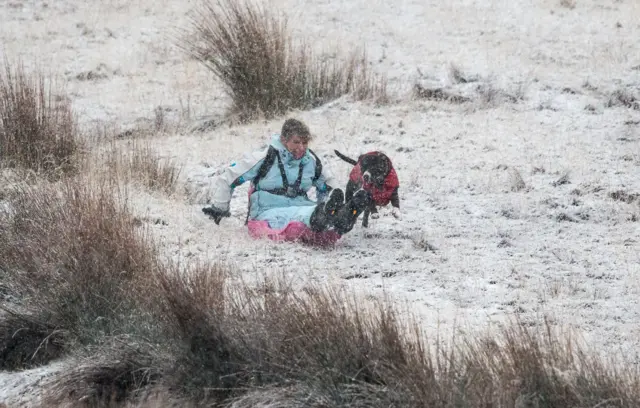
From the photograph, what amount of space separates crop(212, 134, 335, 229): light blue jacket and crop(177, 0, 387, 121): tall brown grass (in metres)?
3.27

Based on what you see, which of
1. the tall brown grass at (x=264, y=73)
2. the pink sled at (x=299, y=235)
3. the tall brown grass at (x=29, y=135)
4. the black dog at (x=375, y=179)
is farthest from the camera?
the tall brown grass at (x=264, y=73)

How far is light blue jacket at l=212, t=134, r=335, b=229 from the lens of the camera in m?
6.12

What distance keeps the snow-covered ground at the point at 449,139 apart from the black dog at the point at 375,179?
0.28 metres

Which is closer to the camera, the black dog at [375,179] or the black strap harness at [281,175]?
the black dog at [375,179]

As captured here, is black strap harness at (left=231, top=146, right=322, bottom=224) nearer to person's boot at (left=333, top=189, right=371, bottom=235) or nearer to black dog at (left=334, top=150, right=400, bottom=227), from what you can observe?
black dog at (left=334, top=150, right=400, bottom=227)

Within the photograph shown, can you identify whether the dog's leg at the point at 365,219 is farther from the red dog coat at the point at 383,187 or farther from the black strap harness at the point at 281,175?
the black strap harness at the point at 281,175

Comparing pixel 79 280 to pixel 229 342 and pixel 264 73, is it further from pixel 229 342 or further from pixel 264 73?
pixel 264 73

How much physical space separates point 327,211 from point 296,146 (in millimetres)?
604

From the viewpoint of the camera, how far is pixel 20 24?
554 inches

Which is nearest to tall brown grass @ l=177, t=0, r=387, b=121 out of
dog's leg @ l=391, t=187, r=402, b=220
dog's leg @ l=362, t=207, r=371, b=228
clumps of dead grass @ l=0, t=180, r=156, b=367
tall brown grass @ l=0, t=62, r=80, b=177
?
tall brown grass @ l=0, t=62, r=80, b=177

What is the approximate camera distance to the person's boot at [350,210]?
227 inches

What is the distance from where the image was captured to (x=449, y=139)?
8547 mm

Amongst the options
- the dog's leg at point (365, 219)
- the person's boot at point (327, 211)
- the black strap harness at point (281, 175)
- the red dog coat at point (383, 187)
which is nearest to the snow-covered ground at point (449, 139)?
the dog's leg at point (365, 219)

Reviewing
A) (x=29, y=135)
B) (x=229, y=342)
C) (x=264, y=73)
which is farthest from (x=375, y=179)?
(x=264, y=73)
